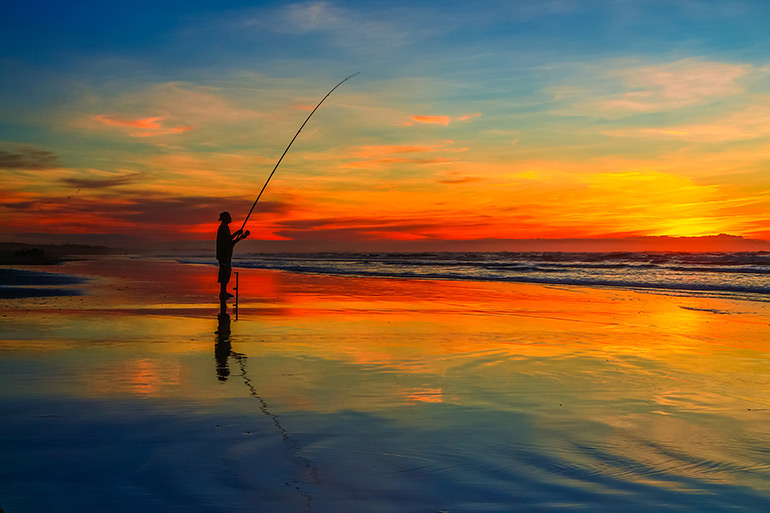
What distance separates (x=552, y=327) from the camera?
10.4 m

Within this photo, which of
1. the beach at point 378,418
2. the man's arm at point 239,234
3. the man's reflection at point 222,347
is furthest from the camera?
the man's arm at point 239,234

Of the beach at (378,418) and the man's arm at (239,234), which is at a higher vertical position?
the man's arm at (239,234)

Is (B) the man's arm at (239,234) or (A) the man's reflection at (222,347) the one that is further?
(B) the man's arm at (239,234)

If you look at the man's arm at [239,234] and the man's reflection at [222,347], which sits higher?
the man's arm at [239,234]

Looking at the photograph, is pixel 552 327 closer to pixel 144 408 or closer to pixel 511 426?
pixel 511 426

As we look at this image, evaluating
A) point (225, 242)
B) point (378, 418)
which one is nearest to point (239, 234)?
point (225, 242)

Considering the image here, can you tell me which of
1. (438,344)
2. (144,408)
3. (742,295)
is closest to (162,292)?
(438,344)

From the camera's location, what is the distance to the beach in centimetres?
325

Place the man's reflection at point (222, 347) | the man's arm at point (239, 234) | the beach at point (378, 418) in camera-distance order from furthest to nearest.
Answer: the man's arm at point (239, 234)
the man's reflection at point (222, 347)
the beach at point (378, 418)

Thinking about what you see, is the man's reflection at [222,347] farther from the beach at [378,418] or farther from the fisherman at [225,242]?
the fisherman at [225,242]

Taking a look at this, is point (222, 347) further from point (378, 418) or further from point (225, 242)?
point (225, 242)

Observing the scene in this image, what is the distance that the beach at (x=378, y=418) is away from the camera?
3.25 m

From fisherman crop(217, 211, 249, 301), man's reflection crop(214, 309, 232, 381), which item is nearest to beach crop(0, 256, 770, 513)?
man's reflection crop(214, 309, 232, 381)

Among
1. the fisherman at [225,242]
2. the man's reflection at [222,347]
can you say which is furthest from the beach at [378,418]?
the fisherman at [225,242]
